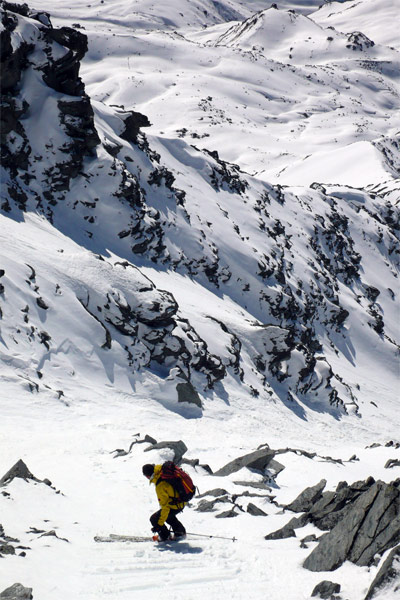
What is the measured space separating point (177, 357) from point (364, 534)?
26.0 metres

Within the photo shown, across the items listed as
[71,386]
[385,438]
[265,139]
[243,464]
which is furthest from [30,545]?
[265,139]

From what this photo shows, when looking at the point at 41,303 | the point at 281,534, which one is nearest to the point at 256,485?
the point at 281,534

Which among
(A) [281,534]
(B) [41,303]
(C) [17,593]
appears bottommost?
(B) [41,303]

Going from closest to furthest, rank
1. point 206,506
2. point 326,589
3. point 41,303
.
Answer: point 326,589
point 206,506
point 41,303

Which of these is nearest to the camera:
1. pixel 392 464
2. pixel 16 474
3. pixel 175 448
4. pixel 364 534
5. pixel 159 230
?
pixel 364 534

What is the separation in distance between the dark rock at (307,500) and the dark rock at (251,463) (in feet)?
10.9

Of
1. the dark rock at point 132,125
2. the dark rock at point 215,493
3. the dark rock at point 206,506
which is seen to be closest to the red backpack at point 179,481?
the dark rock at point 206,506

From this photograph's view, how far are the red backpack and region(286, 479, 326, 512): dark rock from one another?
4.08 meters

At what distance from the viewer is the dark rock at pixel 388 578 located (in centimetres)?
692

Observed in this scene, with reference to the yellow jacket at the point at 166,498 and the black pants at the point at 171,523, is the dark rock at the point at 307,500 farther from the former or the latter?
the yellow jacket at the point at 166,498

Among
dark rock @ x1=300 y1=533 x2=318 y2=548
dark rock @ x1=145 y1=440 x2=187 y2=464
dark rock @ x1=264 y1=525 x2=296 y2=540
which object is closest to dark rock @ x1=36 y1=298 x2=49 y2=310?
dark rock @ x1=145 y1=440 x2=187 y2=464

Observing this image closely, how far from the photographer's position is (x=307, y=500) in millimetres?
13453

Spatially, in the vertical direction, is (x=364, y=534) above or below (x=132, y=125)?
above

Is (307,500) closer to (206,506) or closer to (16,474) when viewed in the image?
(206,506)
